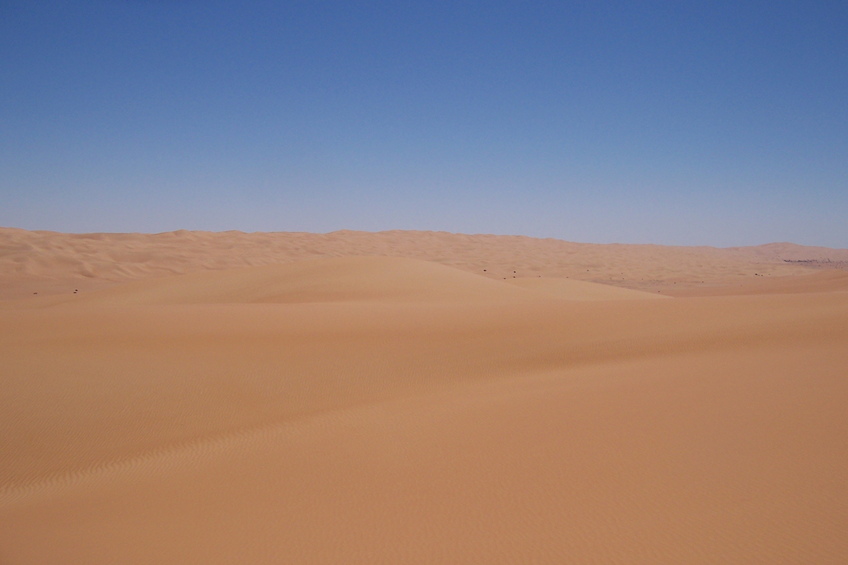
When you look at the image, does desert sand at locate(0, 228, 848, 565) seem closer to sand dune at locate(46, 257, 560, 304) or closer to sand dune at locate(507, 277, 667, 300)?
sand dune at locate(46, 257, 560, 304)

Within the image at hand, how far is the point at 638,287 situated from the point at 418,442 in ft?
107

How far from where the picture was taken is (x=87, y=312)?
34.8 feet

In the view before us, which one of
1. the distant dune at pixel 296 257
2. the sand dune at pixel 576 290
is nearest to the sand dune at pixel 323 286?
the sand dune at pixel 576 290

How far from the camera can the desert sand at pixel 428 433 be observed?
351 cm

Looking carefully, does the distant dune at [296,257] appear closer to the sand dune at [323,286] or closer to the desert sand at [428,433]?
the sand dune at [323,286]

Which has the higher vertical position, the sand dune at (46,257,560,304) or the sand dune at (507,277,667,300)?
the sand dune at (46,257,560,304)

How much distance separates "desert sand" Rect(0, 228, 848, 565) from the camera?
11.5 feet

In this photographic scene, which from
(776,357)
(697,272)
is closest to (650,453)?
(776,357)

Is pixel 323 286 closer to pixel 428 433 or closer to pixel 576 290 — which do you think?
pixel 576 290

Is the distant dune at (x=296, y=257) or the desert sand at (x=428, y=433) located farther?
the distant dune at (x=296, y=257)

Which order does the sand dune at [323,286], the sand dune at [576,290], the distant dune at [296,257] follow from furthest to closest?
the distant dune at [296,257]
the sand dune at [576,290]
the sand dune at [323,286]

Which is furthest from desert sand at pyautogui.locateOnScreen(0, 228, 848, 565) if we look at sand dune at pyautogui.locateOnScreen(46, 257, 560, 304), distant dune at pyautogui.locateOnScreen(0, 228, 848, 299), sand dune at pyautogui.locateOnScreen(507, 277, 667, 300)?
distant dune at pyautogui.locateOnScreen(0, 228, 848, 299)

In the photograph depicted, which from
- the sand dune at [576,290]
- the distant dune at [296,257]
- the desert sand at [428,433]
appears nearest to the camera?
the desert sand at [428,433]

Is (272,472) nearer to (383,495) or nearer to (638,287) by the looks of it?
(383,495)
